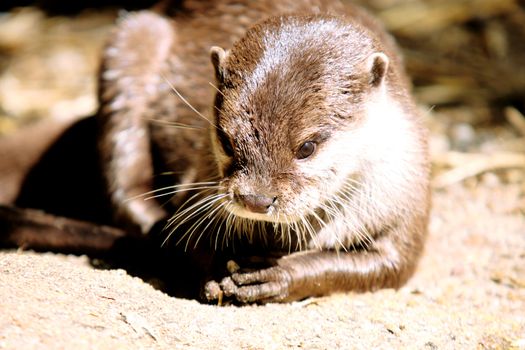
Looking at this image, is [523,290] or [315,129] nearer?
[315,129]

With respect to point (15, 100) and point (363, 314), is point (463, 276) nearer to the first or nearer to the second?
point (363, 314)

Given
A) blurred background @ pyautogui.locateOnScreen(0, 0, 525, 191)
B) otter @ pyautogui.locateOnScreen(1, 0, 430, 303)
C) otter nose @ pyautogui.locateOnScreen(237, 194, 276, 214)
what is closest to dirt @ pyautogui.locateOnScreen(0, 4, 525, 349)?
otter @ pyautogui.locateOnScreen(1, 0, 430, 303)

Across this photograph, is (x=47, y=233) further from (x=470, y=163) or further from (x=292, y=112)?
(x=470, y=163)

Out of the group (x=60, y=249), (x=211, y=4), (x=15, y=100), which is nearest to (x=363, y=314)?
(x=60, y=249)

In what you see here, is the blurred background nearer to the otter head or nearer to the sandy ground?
the sandy ground

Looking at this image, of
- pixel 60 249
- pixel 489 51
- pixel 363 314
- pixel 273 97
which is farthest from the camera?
pixel 489 51

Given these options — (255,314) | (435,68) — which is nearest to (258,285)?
(255,314)
